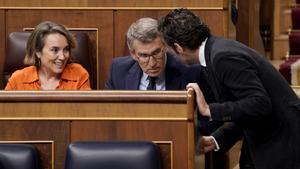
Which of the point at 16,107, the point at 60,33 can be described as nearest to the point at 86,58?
the point at 60,33

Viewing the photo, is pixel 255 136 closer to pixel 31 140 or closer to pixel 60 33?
pixel 31 140

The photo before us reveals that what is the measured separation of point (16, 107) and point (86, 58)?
657 millimetres

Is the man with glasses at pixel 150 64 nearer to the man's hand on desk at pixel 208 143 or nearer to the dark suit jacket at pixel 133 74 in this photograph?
the dark suit jacket at pixel 133 74

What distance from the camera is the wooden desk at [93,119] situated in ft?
4.89

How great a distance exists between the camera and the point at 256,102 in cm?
136

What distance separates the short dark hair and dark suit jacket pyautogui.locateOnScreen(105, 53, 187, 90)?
14.0 inches

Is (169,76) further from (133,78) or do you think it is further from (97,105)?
(97,105)

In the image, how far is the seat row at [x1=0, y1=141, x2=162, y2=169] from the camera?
1420 millimetres

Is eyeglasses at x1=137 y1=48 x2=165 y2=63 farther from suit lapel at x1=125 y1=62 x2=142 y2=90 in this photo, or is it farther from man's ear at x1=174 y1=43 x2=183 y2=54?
man's ear at x1=174 y1=43 x2=183 y2=54

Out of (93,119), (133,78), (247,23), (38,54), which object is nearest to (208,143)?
(93,119)

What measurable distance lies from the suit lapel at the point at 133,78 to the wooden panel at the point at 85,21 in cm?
46

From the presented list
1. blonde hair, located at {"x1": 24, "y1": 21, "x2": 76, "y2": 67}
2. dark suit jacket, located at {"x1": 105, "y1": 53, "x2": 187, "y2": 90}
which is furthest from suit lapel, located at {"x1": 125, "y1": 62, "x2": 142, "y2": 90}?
blonde hair, located at {"x1": 24, "y1": 21, "x2": 76, "y2": 67}

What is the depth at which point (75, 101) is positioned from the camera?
4.95ft

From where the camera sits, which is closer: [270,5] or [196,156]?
[196,156]
